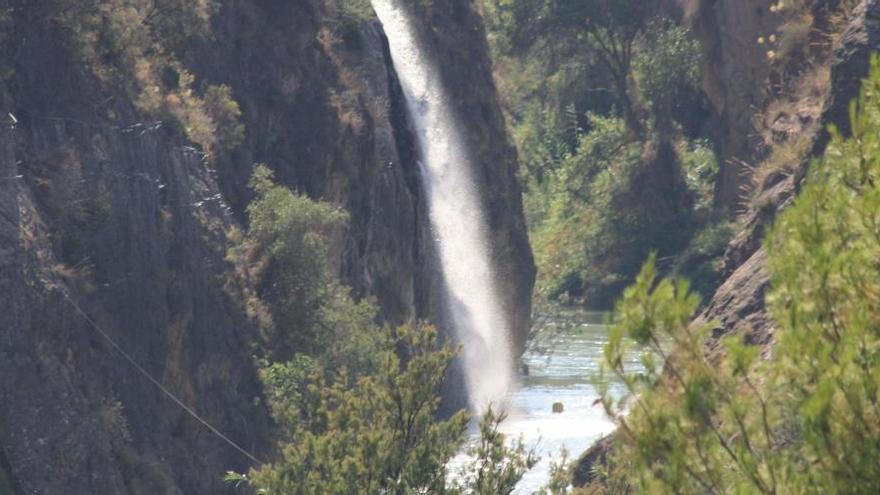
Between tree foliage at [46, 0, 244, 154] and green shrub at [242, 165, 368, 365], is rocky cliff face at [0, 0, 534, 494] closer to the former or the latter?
tree foliage at [46, 0, 244, 154]

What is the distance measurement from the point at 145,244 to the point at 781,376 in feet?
70.3

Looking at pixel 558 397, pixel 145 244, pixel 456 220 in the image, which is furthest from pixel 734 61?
pixel 145 244

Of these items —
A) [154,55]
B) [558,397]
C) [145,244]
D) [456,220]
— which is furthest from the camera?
[558,397]

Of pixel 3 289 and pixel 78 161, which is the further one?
pixel 78 161

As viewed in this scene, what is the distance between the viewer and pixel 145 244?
33.1 m

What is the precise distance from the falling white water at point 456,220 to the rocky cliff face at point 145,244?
9.57m

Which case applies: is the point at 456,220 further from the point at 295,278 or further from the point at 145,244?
the point at 145,244

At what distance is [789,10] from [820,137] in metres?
8.18

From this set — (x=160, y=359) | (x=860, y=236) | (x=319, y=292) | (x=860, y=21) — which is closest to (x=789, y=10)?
(x=860, y=21)

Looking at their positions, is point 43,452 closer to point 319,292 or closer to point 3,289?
point 3,289

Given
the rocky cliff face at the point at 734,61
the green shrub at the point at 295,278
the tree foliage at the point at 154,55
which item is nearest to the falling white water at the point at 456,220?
the rocky cliff face at the point at 734,61

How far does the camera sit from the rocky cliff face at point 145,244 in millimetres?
28922

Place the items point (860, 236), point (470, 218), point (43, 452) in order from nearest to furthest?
point (860, 236) → point (43, 452) → point (470, 218)

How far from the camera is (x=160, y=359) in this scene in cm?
3288
